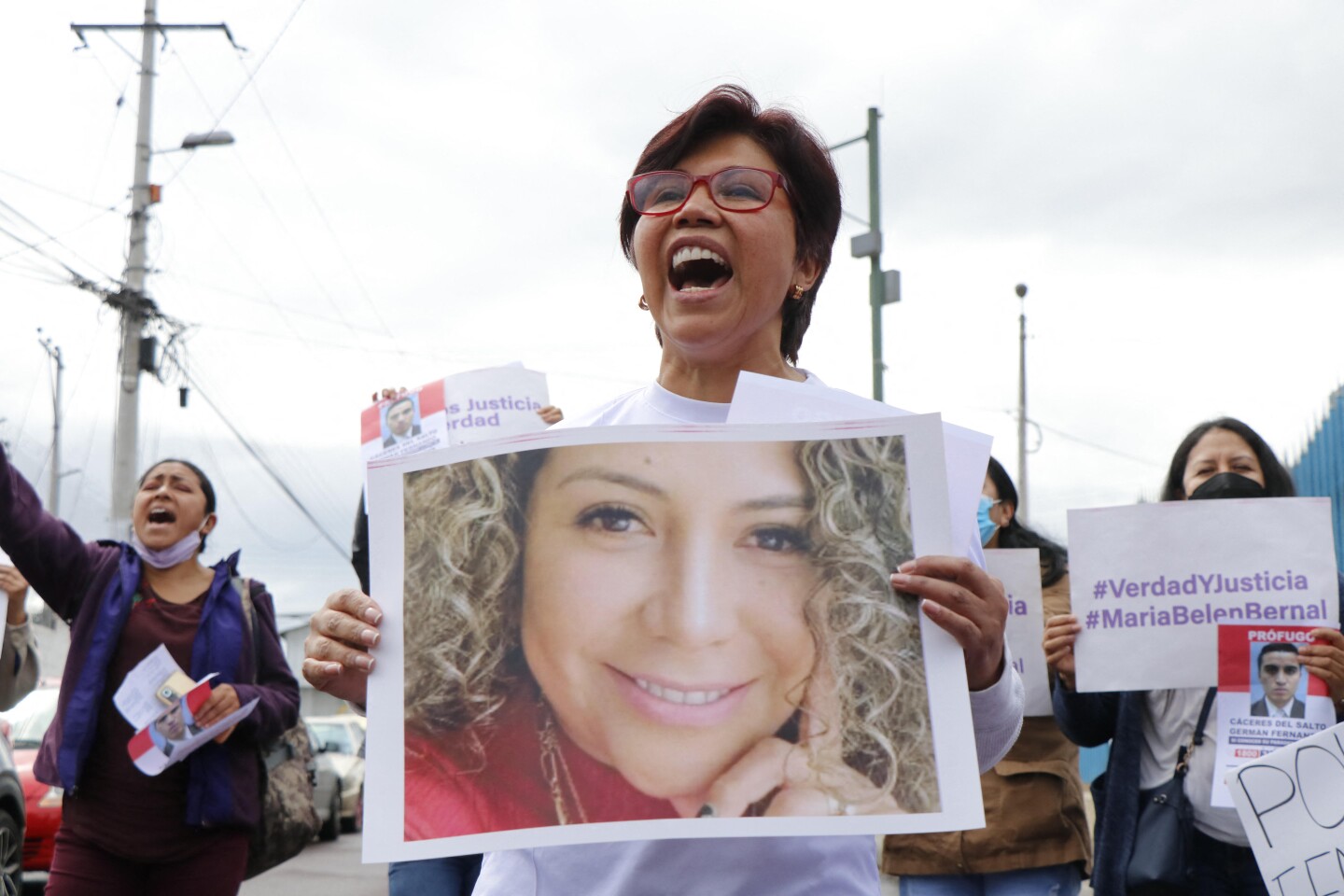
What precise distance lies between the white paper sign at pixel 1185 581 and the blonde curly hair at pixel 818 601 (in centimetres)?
231

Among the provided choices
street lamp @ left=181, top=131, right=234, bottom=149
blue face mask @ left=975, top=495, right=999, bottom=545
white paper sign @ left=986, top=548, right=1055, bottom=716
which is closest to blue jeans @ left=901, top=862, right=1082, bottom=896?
white paper sign @ left=986, top=548, right=1055, bottom=716

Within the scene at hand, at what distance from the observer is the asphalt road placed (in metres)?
11.6

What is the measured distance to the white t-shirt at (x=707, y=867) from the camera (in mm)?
1741

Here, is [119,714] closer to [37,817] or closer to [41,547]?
[41,547]

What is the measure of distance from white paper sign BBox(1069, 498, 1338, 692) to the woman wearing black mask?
103 mm

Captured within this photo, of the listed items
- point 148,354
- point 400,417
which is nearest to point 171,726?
point 400,417

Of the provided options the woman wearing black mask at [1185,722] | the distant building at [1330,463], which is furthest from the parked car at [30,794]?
the distant building at [1330,463]

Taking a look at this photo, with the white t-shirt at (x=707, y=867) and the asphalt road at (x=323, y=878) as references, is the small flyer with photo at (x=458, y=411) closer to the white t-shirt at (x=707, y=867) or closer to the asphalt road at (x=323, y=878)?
the white t-shirt at (x=707, y=867)

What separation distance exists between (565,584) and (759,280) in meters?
0.57

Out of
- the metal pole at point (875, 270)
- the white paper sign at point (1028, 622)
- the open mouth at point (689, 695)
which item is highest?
the metal pole at point (875, 270)

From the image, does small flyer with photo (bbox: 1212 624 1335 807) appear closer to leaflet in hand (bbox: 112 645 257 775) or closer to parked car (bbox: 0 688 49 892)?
leaflet in hand (bbox: 112 645 257 775)

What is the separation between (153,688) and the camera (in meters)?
4.30

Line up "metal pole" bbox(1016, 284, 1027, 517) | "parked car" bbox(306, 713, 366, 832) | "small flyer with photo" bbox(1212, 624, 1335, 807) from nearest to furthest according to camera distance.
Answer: "small flyer with photo" bbox(1212, 624, 1335, 807), "parked car" bbox(306, 713, 366, 832), "metal pole" bbox(1016, 284, 1027, 517)

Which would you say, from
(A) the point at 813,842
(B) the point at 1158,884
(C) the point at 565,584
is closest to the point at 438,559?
(C) the point at 565,584
